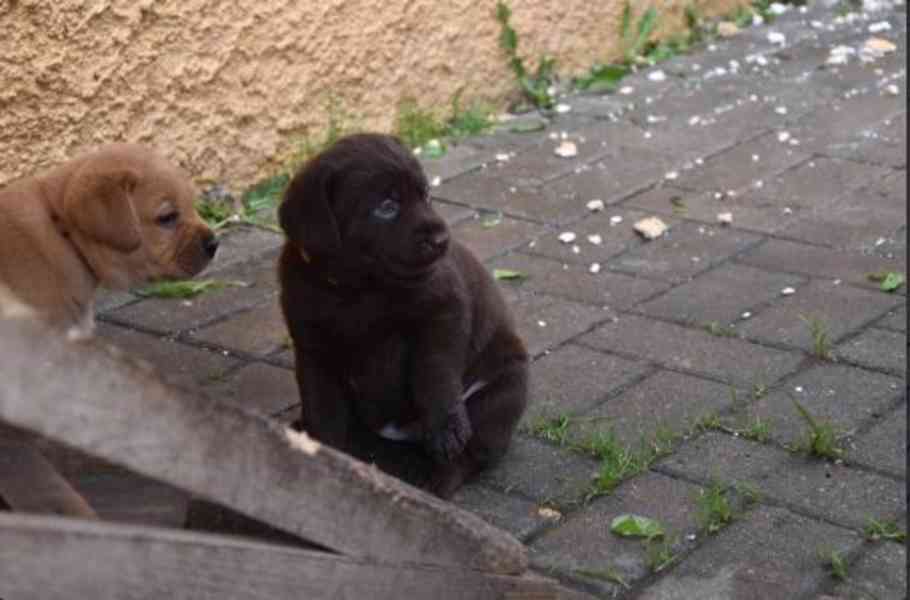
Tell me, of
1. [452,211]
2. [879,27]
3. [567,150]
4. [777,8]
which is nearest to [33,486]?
[452,211]

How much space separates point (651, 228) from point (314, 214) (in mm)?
2500

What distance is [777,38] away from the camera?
28.1 feet

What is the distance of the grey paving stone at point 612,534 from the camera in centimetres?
377

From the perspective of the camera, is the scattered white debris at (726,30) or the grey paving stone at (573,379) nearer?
the grey paving stone at (573,379)

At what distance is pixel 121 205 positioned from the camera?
13.4 feet

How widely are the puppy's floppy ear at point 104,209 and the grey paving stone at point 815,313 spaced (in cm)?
200

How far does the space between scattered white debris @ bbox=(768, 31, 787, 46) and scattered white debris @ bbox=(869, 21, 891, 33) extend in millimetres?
464

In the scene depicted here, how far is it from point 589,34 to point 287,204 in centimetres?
430

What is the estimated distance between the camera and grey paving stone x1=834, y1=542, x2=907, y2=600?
145 inches

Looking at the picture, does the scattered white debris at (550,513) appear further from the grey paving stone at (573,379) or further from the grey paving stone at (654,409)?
the grey paving stone at (573,379)

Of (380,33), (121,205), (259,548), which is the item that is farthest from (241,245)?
(259,548)

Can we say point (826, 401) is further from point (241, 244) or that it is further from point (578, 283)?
point (241, 244)

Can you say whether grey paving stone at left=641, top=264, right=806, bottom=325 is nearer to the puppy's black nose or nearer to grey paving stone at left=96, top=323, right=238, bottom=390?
grey paving stone at left=96, top=323, right=238, bottom=390

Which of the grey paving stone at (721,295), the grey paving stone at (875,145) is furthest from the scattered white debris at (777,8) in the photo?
the grey paving stone at (721,295)
